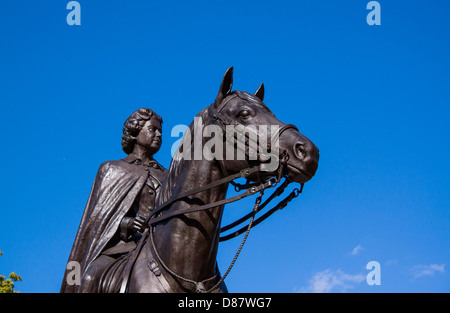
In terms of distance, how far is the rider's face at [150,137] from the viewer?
9.16m

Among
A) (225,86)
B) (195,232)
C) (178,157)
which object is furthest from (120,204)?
(225,86)

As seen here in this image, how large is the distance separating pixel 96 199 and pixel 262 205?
2752 mm

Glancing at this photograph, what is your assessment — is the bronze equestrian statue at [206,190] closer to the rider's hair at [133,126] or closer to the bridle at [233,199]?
the bridle at [233,199]

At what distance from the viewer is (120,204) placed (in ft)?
27.0

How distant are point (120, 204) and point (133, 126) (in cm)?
146

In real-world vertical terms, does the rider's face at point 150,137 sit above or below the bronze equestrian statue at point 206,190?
above

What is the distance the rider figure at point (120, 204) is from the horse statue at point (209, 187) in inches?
27.7

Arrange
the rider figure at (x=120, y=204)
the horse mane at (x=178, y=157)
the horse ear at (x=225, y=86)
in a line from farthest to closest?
the rider figure at (x=120, y=204) < the horse ear at (x=225, y=86) < the horse mane at (x=178, y=157)

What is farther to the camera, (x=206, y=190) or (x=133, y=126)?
(x=133, y=126)

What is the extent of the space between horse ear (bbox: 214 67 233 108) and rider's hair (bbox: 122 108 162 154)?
2542 mm

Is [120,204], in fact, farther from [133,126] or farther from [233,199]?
[233,199]

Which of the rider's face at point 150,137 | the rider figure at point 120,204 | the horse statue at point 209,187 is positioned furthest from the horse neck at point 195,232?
the rider's face at point 150,137

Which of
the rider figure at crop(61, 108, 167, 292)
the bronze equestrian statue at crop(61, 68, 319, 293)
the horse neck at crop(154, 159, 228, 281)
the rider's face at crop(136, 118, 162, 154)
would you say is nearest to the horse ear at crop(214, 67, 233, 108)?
the bronze equestrian statue at crop(61, 68, 319, 293)

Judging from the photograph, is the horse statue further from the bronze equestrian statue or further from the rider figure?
the rider figure
